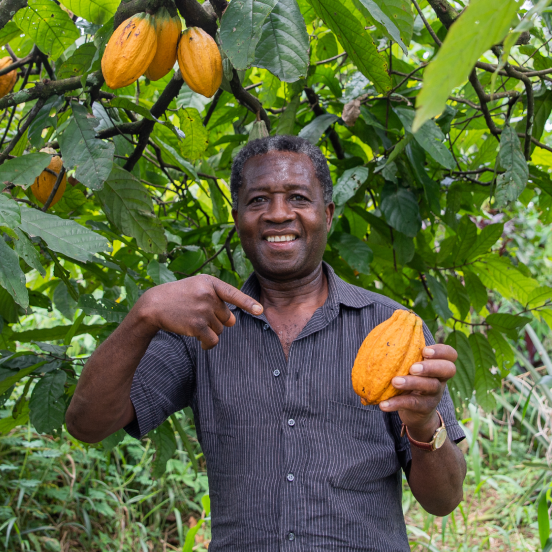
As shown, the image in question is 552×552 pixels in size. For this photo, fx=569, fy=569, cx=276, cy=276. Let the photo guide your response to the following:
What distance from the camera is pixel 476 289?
75.4 inches

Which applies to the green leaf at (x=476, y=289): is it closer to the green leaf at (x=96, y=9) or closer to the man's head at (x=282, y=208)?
the man's head at (x=282, y=208)

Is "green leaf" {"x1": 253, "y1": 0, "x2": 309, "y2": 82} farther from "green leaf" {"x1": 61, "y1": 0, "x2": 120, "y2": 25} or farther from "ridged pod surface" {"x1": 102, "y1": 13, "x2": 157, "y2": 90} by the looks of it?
"green leaf" {"x1": 61, "y1": 0, "x2": 120, "y2": 25}

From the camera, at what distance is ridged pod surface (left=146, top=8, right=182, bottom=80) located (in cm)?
104

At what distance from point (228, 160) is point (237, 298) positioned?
3.52 ft

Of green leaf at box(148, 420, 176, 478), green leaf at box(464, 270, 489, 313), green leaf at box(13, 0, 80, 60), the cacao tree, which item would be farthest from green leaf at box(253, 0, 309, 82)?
green leaf at box(464, 270, 489, 313)

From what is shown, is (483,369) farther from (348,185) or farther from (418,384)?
(418,384)

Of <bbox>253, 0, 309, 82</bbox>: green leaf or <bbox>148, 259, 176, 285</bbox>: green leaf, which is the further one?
<bbox>148, 259, 176, 285</bbox>: green leaf

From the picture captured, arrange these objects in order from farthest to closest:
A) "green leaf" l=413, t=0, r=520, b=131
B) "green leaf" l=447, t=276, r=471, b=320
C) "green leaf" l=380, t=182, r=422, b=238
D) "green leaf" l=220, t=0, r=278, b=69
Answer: "green leaf" l=447, t=276, r=471, b=320 → "green leaf" l=380, t=182, r=422, b=238 → "green leaf" l=220, t=0, r=278, b=69 → "green leaf" l=413, t=0, r=520, b=131

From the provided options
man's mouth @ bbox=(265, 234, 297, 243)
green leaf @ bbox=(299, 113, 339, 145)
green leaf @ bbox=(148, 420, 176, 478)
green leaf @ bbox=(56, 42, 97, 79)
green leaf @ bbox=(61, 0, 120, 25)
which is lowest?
green leaf @ bbox=(148, 420, 176, 478)

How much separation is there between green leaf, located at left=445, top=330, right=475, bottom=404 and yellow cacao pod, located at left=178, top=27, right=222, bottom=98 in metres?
1.13

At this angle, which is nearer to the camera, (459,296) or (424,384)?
(424,384)

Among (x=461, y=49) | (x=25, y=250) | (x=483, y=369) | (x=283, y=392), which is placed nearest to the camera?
(x=461, y=49)

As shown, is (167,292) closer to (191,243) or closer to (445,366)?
(445,366)

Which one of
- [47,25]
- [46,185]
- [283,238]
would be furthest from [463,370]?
[47,25]
